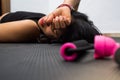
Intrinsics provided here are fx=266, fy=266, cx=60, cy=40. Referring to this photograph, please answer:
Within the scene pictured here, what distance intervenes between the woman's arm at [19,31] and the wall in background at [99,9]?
1.40 m

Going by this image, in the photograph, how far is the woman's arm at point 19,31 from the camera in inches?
48.6

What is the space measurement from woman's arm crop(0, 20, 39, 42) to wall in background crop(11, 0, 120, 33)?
4.59 feet

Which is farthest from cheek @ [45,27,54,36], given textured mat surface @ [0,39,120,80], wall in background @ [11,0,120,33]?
wall in background @ [11,0,120,33]

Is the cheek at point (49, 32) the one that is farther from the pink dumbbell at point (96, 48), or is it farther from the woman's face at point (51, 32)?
the pink dumbbell at point (96, 48)

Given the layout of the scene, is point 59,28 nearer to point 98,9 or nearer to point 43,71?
point 43,71

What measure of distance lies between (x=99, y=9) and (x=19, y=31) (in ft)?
5.24

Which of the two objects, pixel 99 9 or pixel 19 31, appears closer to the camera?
pixel 19 31

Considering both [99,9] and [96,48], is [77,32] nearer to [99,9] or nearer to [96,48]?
[96,48]

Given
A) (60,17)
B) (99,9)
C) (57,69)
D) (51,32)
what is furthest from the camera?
(99,9)

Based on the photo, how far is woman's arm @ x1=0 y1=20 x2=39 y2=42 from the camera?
4.05 feet

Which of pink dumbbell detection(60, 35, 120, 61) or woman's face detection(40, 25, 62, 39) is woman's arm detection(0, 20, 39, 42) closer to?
woman's face detection(40, 25, 62, 39)

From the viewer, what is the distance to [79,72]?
1.82ft

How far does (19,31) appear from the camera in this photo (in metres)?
1.24

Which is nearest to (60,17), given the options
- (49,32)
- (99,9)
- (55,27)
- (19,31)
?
(55,27)
